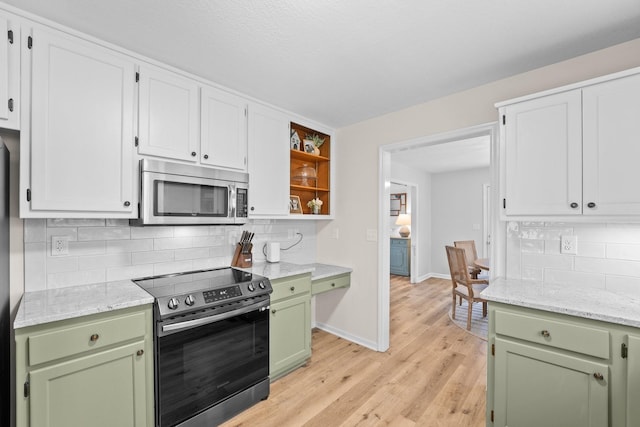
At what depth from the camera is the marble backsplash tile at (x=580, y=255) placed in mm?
1761

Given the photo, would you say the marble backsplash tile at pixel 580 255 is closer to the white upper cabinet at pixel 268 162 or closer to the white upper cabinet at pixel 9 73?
the white upper cabinet at pixel 268 162

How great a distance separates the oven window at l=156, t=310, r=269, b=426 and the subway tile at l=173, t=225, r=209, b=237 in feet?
2.85

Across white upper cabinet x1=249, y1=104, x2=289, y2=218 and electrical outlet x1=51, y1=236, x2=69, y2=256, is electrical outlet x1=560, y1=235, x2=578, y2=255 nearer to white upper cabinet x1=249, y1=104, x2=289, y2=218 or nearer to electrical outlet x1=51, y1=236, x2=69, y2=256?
white upper cabinet x1=249, y1=104, x2=289, y2=218

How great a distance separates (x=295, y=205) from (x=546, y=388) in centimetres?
241

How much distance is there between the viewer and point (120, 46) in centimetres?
182

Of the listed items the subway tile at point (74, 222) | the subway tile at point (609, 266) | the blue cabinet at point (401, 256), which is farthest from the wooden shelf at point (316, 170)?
the blue cabinet at point (401, 256)

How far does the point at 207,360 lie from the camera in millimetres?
1909

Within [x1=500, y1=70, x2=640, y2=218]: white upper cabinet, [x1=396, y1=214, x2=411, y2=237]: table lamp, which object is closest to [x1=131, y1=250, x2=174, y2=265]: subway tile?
[x1=500, y1=70, x2=640, y2=218]: white upper cabinet

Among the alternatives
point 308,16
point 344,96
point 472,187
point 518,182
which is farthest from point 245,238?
point 472,187

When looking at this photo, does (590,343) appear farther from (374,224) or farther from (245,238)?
(245,238)

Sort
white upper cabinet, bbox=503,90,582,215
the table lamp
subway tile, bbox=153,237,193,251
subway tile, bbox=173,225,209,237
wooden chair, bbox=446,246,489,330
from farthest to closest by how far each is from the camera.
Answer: the table lamp < wooden chair, bbox=446,246,489,330 < subway tile, bbox=173,225,209,237 < subway tile, bbox=153,237,193,251 < white upper cabinet, bbox=503,90,582,215

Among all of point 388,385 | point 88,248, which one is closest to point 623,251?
point 388,385

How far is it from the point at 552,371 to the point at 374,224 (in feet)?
5.94

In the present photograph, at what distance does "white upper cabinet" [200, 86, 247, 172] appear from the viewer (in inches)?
88.5
